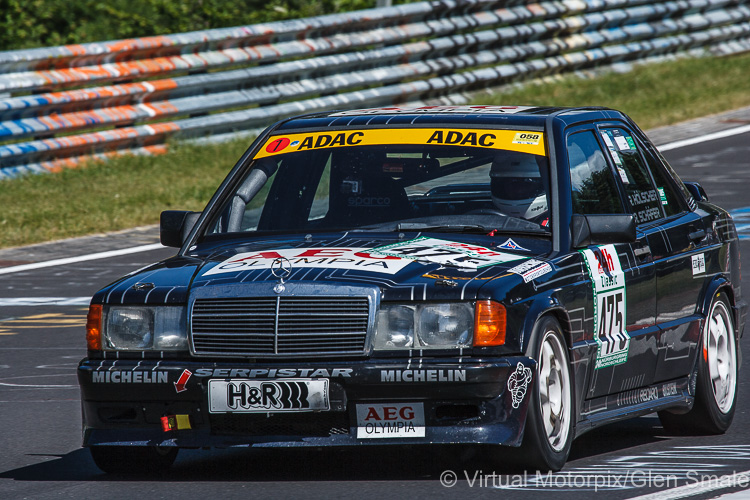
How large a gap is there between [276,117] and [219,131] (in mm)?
813

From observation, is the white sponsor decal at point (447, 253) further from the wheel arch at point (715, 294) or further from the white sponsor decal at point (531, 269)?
the wheel arch at point (715, 294)

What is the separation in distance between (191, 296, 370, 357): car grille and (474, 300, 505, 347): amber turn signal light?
39 cm

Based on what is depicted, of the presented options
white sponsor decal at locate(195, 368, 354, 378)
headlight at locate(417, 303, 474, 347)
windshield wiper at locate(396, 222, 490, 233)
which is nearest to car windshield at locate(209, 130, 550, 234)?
windshield wiper at locate(396, 222, 490, 233)

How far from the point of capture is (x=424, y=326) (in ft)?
18.4

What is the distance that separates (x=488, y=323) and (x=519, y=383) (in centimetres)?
24

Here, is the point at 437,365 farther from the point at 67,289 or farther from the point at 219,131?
the point at 219,131

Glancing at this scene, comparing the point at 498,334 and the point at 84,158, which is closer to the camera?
the point at 498,334

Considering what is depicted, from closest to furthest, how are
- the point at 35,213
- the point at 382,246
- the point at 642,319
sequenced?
1. the point at 382,246
2. the point at 642,319
3. the point at 35,213

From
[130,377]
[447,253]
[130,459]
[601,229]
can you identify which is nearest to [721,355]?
[601,229]

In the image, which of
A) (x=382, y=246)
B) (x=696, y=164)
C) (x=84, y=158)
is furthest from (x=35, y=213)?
(x=382, y=246)

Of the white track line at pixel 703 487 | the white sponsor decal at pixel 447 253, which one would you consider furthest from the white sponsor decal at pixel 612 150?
the white track line at pixel 703 487

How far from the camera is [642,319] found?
262 inches

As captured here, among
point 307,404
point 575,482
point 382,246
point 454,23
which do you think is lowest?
point 575,482

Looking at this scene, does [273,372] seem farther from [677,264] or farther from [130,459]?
[677,264]
